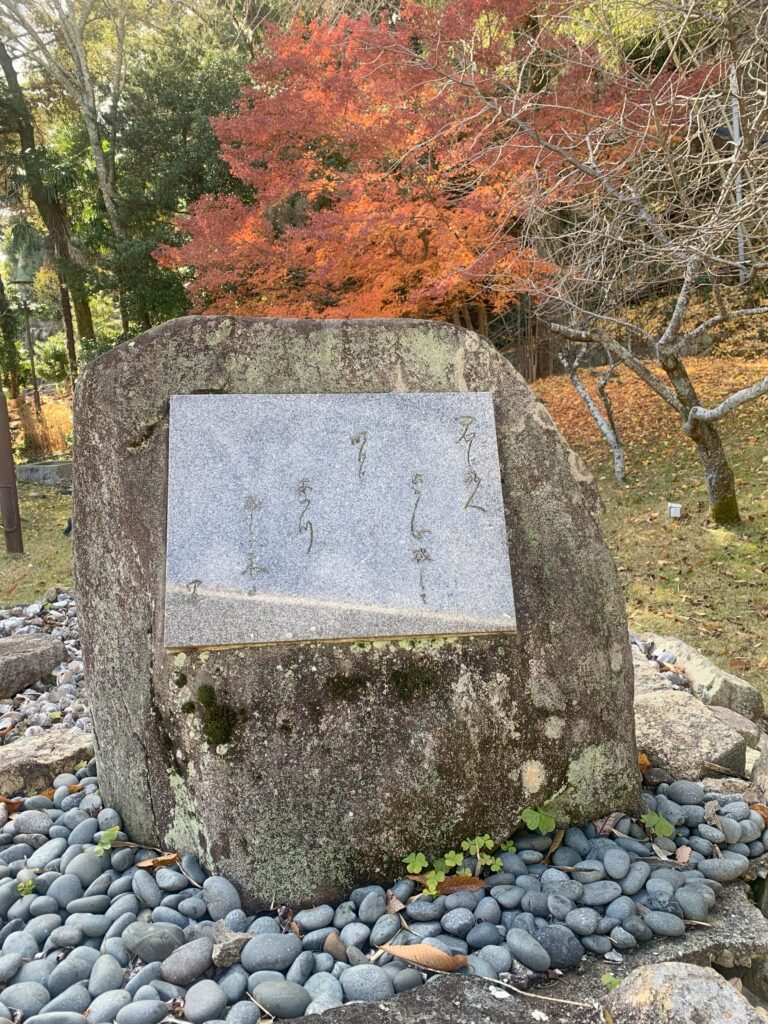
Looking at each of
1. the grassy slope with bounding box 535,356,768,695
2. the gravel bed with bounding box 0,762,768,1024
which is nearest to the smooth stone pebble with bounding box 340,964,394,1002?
the gravel bed with bounding box 0,762,768,1024

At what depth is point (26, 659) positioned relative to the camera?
15.3 ft

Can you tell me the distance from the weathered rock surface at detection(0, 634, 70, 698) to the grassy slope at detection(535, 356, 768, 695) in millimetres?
4126

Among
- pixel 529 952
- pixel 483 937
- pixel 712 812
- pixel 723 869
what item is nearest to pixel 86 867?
pixel 483 937

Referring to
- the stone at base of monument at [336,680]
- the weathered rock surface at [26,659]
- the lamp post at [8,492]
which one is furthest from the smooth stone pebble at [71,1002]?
the lamp post at [8,492]

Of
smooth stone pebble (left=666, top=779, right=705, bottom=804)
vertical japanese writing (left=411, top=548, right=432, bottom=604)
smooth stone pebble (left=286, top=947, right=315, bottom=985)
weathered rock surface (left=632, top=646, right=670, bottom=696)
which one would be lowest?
smooth stone pebble (left=286, top=947, right=315, bottom=985)

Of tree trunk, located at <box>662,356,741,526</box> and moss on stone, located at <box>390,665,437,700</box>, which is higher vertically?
tree trunk, located at <box>662,356,741,526</box>

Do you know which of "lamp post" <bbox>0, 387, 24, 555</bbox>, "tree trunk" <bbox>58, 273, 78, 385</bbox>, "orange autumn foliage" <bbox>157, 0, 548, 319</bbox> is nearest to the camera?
"orange autumn foliage" <bbox>157, 0, 548, 319</bbox>

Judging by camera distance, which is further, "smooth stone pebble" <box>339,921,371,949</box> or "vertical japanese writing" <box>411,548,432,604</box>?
"vertical japanese writing" <box>411,548,432,604</box>

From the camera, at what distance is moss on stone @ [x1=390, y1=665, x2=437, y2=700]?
8.32 feet

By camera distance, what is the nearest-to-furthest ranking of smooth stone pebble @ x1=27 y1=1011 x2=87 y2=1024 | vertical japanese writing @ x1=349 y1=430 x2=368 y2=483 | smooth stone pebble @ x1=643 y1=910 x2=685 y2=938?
1. smooth stone pebble @ x1=27 y1=1011 x2=87 y2=1024
2. smooth stone pebble @ x1=643 y1=910 x2=685 y2=938
3. vertical japanese writing @ x1=349 y1=430 x2=368 y2=483

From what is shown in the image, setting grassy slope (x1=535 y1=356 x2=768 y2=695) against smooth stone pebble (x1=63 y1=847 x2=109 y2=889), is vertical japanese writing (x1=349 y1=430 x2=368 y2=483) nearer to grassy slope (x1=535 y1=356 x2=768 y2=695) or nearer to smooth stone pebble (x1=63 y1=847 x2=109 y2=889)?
smooth stone pebble (x1=63 y1=847 x2=109 y2=889)

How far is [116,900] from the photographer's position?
7.91 feet

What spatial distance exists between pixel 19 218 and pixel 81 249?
211 cm

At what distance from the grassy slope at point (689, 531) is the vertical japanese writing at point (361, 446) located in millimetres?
3396
